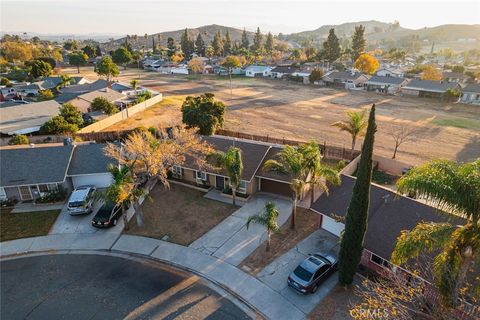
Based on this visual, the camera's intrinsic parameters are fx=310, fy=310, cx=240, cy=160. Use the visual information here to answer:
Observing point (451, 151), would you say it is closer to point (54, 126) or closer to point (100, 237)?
point (100, 237)

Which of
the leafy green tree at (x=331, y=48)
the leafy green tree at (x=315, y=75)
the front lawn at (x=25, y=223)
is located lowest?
the front lawn at (x=25, y=223)

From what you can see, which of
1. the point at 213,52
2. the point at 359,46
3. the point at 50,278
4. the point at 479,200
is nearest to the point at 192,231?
the point at 50,278

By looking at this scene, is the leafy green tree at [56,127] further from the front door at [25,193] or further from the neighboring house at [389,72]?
the neighboring house at [389,72]

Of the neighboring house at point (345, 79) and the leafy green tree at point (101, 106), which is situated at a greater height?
the neighboring house at point (345, 79)

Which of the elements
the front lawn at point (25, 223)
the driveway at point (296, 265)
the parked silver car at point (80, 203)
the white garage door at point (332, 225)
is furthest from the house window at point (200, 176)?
the front lawn at point (25, 223)

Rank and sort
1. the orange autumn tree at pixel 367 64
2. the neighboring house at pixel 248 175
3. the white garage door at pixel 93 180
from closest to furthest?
1. the neighboring house at pixel 248 175
2. the white garage door at pixel 93 180
3. the orange autumn tree at pixel 367 64

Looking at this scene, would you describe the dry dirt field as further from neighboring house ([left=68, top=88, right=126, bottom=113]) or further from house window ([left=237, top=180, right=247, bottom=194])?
house window ([left=237, top=180, right=247, bottom=194])

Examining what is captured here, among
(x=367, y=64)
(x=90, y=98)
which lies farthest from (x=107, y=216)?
(x=367, y=64)
